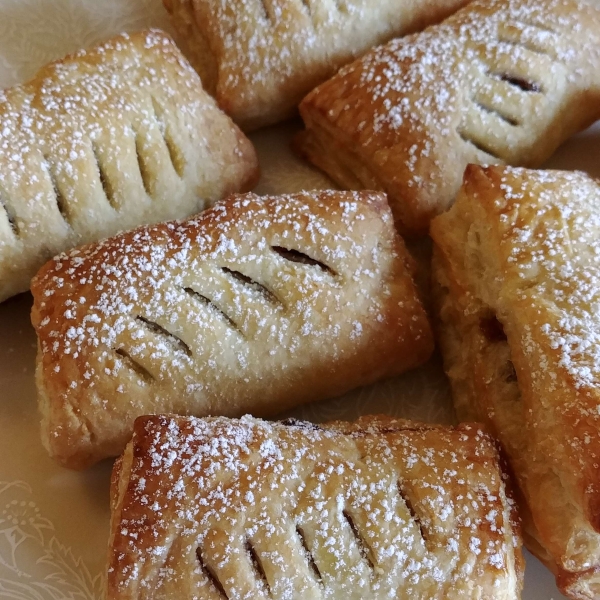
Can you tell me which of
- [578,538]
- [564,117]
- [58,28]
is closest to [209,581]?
[578,538]

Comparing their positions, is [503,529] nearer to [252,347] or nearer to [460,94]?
[252,347]

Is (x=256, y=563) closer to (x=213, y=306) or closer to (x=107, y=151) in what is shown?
(x=213, y=306)

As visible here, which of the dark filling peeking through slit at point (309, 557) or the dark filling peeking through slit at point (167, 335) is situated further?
the dark filling peeking through slit at point (167, 335)

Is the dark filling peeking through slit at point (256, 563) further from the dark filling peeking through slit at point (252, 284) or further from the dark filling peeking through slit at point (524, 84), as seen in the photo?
the dark filling peeking through slit at point (524, 84)

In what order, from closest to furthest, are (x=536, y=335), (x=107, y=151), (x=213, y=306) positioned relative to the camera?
(x=536, y=335)
(x=213, y=306)
(x=107, y=151)

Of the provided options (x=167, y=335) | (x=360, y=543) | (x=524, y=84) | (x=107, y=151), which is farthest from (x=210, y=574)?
(x=524, y=84)

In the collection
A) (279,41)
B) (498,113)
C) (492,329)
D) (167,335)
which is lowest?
(492,329)

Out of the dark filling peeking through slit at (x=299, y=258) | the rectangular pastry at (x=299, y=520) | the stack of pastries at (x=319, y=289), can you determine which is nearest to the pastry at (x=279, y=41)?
the stack of pastries at (x=319, y=289)

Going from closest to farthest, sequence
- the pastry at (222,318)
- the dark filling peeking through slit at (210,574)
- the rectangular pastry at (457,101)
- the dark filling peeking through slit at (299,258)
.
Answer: the dark filling peeking through slit at (210,574) < the pastry at (222,318) < the dark filling peeking through slit at (299,258) < the rectangular pastry at (457,101)

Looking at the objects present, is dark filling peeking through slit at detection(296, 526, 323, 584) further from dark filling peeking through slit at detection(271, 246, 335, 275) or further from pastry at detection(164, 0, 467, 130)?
pastry at detection(164, 0, 467, 130)
